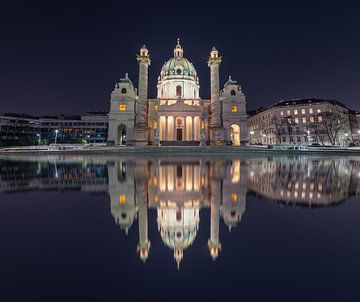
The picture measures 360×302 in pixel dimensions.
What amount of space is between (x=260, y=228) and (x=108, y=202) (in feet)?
17.6

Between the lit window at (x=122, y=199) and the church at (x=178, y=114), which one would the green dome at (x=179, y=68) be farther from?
the lit window at (x=122, y=199)

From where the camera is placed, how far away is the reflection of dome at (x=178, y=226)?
5.42m

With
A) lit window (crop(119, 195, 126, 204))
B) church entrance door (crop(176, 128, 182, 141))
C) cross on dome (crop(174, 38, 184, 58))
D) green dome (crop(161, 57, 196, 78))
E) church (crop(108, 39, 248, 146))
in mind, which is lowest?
lit window (crop(119, 195, 126, 204))

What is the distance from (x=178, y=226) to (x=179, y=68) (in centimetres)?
8512

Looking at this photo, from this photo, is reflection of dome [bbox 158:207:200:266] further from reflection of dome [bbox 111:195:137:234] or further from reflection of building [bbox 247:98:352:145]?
reflection of building [bbox 247:98:352:145]

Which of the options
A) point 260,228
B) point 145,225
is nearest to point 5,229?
point 145,225

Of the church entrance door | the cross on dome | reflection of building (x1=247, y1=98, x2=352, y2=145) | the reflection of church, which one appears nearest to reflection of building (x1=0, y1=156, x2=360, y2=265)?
the reflection of church

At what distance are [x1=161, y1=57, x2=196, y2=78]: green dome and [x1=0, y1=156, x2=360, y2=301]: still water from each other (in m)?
81.2

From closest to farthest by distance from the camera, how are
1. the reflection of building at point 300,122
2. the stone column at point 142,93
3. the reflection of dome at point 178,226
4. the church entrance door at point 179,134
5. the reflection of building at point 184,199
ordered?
the reflection of dome at point 178,226, the reflection of building at point 184,199, the stone column at point 142,93, the church entrance door at point 179,134, the reflection of building at point 300,122

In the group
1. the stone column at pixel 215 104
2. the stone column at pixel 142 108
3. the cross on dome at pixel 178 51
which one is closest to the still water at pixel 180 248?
the stone column at pixel 142 108

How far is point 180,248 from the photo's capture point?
527 cm

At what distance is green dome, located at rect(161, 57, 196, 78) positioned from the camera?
282 feet

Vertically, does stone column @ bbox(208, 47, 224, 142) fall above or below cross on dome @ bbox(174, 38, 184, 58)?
below

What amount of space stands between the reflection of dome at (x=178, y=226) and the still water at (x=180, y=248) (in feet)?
A: 0.09
